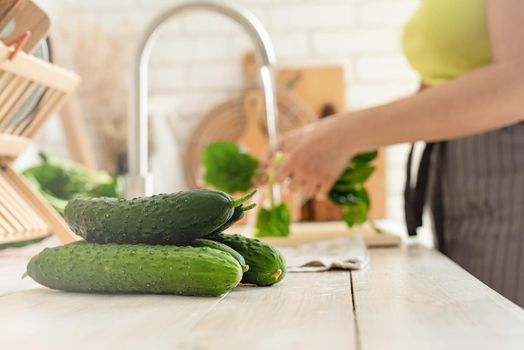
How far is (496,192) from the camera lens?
144cm

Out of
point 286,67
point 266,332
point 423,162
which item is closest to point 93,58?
point 286,67

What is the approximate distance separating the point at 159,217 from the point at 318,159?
702 millimetres

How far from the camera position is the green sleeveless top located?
4.63 ft

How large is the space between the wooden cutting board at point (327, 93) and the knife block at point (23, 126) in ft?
5.77

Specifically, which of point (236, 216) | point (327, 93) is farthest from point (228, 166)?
point (327, 93)

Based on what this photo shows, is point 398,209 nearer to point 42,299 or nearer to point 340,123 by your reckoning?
point 340,123

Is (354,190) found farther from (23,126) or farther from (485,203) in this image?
(23,126)

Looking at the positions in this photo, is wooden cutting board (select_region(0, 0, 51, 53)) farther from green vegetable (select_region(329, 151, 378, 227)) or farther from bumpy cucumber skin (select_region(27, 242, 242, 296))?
green vegetable (select_region(329, 151, 378, 227))

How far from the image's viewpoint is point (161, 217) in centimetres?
83

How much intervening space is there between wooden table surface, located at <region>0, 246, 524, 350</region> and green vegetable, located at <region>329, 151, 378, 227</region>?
626 millimetres

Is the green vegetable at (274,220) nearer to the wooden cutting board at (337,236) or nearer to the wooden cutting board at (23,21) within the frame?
the wooden cutting board at (337,236)

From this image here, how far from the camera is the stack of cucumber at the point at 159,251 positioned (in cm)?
78

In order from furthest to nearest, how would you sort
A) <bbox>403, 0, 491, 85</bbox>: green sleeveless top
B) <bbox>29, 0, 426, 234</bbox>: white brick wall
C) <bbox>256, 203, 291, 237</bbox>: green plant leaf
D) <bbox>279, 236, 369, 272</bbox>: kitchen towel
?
1. <bbox>29, 0, 426, 234</bbox>: white brick wall
2. <bbox>256, 203, 291, 237</bbox>: green plant leaf
3. <bbox>403, 0, 491, 85</bbox>: green sleeveless top
4. <bbox>279, 236, 369, 272</bbox>: kitchen towel

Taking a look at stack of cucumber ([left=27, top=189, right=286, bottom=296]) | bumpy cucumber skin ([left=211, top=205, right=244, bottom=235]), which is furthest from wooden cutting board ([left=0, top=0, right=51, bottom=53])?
bumpy cucumber skin ([left=211, top=205, right=244, bottom=235])
